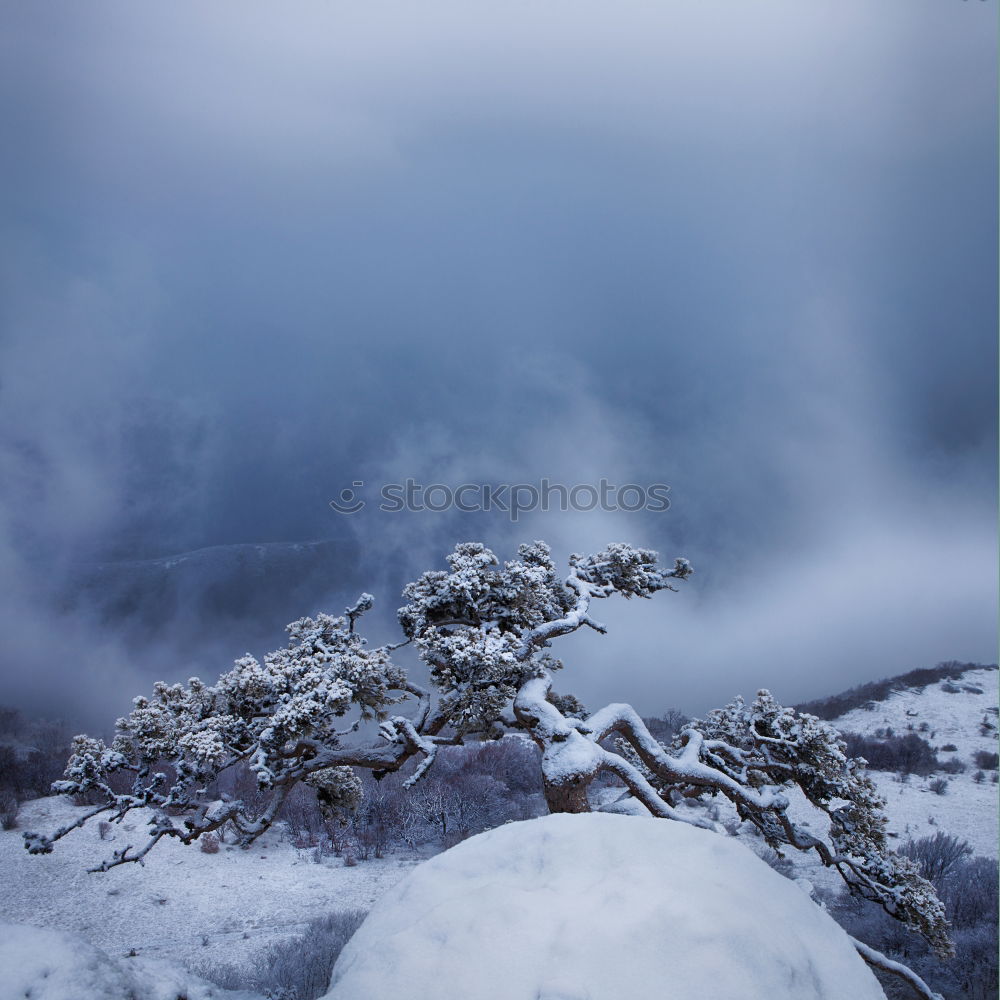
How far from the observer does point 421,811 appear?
1488cm

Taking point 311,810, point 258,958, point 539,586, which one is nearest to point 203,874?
point 311,810

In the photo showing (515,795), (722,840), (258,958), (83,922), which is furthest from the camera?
(515,795)

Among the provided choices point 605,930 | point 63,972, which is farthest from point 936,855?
point 63,972

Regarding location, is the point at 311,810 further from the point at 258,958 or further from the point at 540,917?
the point at 540,917

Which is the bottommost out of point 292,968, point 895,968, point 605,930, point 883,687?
point 883,687

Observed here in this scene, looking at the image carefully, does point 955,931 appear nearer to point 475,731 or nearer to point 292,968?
point 475,731

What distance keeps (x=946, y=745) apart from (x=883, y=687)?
25.4 ft

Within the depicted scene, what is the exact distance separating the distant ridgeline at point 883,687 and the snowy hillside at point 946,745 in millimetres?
476

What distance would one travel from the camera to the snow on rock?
3.40 m

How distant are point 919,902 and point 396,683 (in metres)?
6.77

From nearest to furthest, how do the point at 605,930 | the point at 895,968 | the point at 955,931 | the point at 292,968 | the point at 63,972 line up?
1. the point at 605,930
2. the point at 63,972
3. the point at 895,968
4. the point at 292,968
5. the point at 955,931

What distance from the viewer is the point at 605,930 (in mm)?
→ 2764

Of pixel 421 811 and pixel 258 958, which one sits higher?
pixel 258 958

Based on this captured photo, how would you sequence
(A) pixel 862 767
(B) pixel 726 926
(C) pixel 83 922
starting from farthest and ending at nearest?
(C) pixel 83 922, (A) pixel 862 767, (B) pixel 726 926
